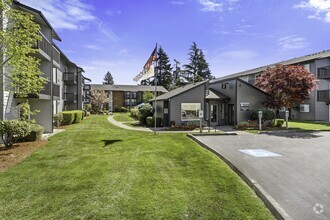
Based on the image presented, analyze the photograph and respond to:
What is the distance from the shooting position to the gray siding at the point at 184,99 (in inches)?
860

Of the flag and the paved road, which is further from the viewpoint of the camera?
the flag

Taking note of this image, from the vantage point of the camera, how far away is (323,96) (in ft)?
95.3

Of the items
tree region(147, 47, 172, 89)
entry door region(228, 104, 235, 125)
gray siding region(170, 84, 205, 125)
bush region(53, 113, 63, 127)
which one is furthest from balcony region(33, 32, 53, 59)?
tree region(147, 47, 172, 89)

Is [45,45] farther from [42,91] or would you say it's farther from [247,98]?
[247,98]

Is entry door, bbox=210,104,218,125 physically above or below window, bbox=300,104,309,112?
below

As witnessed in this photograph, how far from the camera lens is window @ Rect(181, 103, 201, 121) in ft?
72.7

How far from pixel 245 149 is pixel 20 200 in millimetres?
9856

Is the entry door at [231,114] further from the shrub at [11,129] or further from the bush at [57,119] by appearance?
the shrub at [11,129]

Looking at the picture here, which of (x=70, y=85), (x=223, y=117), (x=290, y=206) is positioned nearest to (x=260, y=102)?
(x=223, y=117)

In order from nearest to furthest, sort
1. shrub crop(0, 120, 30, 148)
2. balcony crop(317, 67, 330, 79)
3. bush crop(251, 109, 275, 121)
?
shrub crop(0, 120, 30, 148) < bush crop(251, 109, 275, 121) < balcony crop(317, 67, 330, 79)

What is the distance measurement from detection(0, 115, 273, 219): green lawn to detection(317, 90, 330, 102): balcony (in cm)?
2731

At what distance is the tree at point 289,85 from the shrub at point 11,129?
20686 mm

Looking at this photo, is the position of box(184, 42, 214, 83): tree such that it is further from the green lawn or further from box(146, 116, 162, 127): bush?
the green lawn


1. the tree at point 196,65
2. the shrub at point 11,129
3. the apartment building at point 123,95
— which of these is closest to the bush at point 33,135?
the shrub at point 11,129
